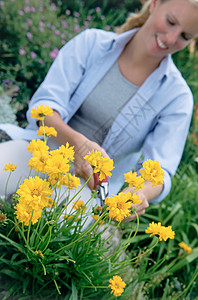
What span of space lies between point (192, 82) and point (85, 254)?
2.81 m

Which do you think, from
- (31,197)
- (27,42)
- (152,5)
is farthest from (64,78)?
(27,42)

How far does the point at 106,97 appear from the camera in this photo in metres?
1.61

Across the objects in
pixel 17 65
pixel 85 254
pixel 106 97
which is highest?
pixel 106 97

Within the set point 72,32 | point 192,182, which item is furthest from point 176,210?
point 72,32

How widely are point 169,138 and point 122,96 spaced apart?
1.04 feet

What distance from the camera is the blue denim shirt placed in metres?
1.55

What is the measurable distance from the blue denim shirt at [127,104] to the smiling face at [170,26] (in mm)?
149

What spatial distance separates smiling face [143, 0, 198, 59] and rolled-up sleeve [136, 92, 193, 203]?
10.8 inches

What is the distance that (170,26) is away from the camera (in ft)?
4.63

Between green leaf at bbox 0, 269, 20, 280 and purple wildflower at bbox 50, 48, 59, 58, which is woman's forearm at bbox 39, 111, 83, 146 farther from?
purple wildflower at bbox 50, 48, 59, 58

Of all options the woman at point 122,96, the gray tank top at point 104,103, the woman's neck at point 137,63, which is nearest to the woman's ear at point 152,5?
the woman at point 122,96

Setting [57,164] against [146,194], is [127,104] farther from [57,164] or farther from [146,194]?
[57,164]

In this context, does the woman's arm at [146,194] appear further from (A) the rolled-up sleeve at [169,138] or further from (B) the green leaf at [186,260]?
(B) the green leaf at [186,260]

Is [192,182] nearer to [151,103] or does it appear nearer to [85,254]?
[151,103]
